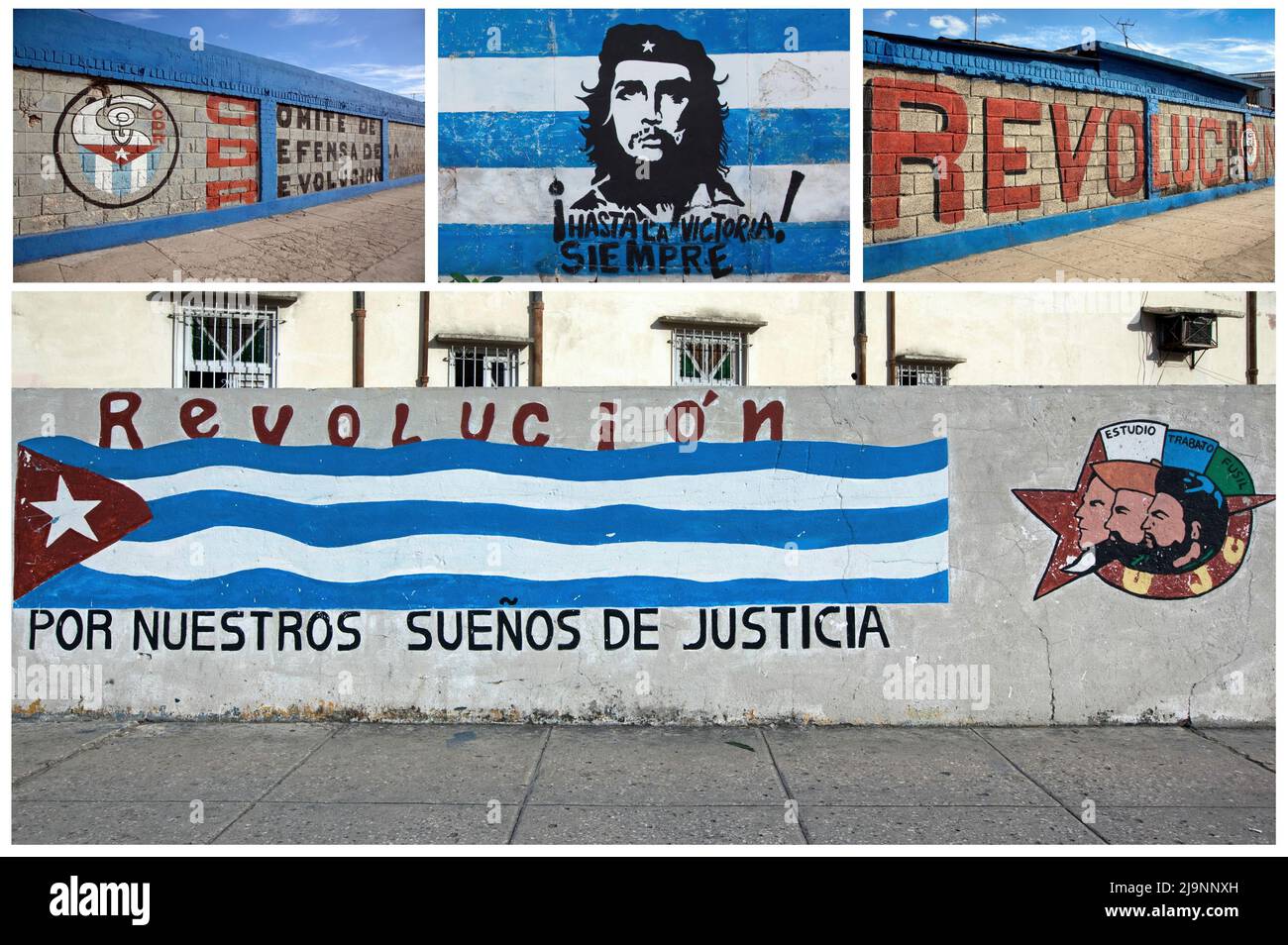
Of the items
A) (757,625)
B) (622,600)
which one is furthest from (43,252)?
(757,625)

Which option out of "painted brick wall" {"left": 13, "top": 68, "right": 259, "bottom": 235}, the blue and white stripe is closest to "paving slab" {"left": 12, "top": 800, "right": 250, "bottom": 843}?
the blue and white stripe

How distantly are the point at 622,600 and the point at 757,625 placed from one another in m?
0.91

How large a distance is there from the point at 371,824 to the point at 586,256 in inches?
223

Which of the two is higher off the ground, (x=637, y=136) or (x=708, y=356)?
(x=637, y=136)

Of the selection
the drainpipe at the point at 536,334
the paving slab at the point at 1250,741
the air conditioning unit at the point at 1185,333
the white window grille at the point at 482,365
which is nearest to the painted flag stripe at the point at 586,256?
the drainpipe at the point at 536,334

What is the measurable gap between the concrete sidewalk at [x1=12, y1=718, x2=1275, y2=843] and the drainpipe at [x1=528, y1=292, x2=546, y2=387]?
230 inches

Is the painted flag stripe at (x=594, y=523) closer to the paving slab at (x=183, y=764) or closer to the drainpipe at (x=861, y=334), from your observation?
the paving slab at (x=183, y=764)

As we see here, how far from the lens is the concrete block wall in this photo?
7.86 m

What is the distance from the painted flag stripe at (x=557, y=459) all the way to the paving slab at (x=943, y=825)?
2206 millimetres

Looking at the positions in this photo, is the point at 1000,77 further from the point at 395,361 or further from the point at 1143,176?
the point at 395,361

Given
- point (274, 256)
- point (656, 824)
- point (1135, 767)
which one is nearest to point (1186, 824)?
point (1135, 767)

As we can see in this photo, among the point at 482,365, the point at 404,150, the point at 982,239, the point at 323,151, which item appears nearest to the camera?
the point at 982,239

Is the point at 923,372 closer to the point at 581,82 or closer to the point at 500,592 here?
the point at 581,82

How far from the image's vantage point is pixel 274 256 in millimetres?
9586
